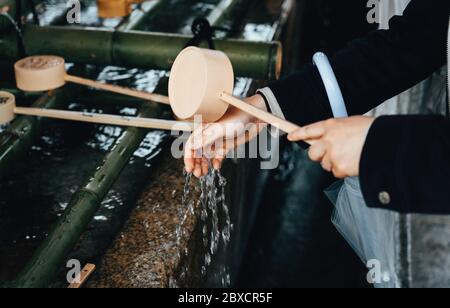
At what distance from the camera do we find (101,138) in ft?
12.2

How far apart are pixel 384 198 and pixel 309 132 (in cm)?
30

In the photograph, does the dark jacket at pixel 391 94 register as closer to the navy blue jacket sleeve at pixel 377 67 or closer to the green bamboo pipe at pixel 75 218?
the navy blue jacket sleeve at pixel 377 67

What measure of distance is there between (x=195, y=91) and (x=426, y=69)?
90 cm

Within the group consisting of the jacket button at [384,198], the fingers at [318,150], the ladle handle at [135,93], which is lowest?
the ladle handle at [135,93]

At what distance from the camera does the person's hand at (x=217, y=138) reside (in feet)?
6.87

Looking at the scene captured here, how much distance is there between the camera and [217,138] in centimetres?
214

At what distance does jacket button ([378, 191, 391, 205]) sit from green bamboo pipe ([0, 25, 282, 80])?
1.97 metres

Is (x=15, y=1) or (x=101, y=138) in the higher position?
(x=15, y=1)

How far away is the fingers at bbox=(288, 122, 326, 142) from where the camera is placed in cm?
175

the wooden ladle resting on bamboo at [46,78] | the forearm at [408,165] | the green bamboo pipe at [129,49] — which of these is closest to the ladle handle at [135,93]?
the wooden ladle resting on bamboo at [46,78]

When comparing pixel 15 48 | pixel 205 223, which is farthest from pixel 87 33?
pixel 205 223

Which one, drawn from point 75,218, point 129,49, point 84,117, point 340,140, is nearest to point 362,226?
point 340,140

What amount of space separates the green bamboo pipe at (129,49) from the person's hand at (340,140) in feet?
6.04
